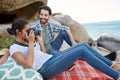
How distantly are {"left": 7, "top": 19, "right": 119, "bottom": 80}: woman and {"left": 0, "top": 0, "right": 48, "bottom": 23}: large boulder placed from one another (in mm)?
5218

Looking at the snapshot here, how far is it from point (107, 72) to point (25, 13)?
6978 mm

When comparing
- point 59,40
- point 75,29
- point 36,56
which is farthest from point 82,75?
point 75,29

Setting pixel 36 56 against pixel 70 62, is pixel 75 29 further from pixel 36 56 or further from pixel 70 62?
pixel 36 56

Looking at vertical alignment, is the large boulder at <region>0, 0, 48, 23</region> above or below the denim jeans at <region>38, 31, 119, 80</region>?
below

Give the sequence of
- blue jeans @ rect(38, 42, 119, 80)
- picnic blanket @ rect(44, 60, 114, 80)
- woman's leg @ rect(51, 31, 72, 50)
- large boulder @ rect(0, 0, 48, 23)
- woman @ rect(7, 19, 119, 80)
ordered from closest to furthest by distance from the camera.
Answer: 1. woman @ rect(7, 19, 119, 80)
2. blue jeans @ rect(38, 42, 119, 80)
3. picnic blanket @ rect(44, 60, 114, 80)
4. woman's leg @ rect(51, 31, 72, 50)
5. large boulder @ rect(0, 0, 48, 23)

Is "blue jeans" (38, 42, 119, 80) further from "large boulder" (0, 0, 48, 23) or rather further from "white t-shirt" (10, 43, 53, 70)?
"large boulder" (0, 0, 48, 23)

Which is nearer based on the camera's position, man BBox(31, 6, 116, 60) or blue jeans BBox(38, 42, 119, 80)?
blue jeans BBox(38, 42, 119, 80)

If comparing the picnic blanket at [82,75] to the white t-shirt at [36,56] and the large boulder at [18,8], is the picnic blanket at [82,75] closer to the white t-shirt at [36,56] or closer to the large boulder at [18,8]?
the white t-shirt at [36,56]

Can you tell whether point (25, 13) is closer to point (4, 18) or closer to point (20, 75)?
point (4, 18)

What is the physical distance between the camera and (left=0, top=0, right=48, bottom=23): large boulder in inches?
379

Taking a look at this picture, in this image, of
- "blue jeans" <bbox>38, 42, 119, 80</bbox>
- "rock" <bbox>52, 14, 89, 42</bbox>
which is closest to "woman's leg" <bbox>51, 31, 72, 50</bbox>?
"blue jeans" <bbox>38, 42, 119, 80</bbox>

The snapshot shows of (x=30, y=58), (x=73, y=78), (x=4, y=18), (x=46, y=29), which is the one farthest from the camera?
(x=4, y=18)

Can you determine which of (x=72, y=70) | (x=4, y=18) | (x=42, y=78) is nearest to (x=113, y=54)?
(x=72, y=70)

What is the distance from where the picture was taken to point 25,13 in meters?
11.2
